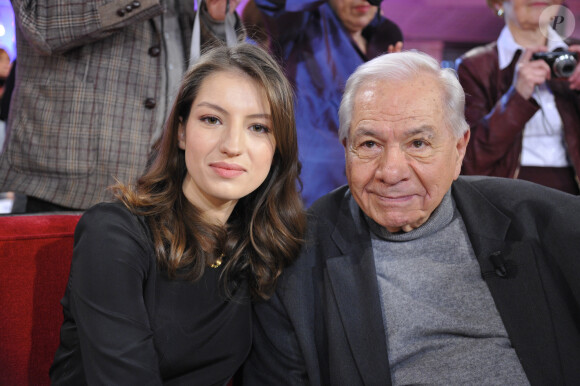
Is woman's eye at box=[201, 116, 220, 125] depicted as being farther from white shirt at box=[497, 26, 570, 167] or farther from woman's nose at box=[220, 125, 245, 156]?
white shirt at box=[497, 26, 570, 167]

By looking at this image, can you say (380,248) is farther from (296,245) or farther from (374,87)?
(374,87)

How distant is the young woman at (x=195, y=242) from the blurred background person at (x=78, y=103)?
48cm

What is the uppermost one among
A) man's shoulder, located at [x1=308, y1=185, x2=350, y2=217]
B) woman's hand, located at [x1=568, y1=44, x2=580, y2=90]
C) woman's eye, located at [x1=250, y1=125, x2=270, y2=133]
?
woman's eye, located at [x1=250, y1=125, x2=270, y2=133]

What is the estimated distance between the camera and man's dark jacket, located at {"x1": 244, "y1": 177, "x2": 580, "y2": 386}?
1.63 meters

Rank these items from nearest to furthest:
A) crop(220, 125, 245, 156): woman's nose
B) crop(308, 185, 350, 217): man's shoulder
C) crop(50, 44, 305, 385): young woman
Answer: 1. crop(50, 44, 305, 385): young woman
2. crop(220, 125, 245, 156): woman's nose
3. crop(308, 185, 350, 217): man's shoulder

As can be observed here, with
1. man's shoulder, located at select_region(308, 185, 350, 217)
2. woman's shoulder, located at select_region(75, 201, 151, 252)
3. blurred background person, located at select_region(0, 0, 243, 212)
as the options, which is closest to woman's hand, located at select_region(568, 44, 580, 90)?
man's shoulder, located at select_region(308, 185, 350, 217)

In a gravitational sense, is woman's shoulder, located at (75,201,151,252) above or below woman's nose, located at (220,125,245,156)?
below

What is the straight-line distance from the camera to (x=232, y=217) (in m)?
1.91

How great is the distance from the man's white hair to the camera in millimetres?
1109

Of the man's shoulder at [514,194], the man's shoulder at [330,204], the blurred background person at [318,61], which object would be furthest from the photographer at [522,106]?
the man's shoulder at [330,204]

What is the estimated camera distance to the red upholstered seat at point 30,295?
1.66 meters

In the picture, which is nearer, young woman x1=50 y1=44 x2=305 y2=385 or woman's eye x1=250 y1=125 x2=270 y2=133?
young woman x1=50 y1=44 x2=305 y2=385

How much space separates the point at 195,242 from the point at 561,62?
202 centimetres

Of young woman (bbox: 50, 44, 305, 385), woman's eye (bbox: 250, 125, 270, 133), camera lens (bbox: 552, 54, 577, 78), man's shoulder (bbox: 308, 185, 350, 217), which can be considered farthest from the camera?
camera lens (bbox: 552, 54, 577, 78)
